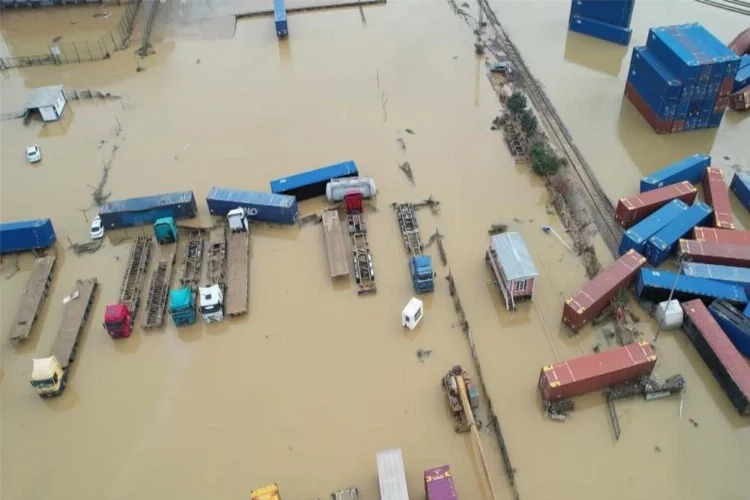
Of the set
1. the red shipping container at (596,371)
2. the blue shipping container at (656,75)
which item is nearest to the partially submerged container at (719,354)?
the red shipping container at (596,371)

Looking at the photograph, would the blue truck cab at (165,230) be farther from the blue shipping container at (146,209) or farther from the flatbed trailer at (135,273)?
the blue shipping container at (146,209)

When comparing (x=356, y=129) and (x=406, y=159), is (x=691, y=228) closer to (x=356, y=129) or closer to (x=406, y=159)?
(x=406, y=159)

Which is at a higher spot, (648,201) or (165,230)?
(165,230)

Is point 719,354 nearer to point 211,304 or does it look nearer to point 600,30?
point 211,304

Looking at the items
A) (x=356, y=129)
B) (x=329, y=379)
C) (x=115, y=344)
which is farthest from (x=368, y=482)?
(x=356, y=129)

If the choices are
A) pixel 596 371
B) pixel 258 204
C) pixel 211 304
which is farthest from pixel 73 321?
pixel 596 371

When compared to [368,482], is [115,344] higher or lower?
higher

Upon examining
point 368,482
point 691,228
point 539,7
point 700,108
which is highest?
point 539,7
